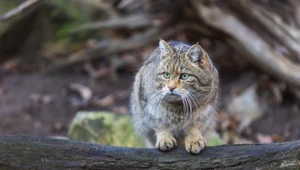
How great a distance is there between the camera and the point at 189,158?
3.47 m

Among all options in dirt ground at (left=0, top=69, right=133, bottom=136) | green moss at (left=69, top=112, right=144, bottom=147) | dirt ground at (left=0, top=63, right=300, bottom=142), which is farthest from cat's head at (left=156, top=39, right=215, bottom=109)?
dirt ground at (left=0, top=69, right=133, bottom=136)

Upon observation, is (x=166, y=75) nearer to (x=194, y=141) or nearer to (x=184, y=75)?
(x=184, y=75)

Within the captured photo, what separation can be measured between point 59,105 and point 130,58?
1657 millimetres

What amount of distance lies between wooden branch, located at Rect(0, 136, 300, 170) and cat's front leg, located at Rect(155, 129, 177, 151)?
180 millimetres

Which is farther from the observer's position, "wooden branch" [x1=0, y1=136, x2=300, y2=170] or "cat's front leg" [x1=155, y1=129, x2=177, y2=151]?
"cat's front leg" [x1=155, y1=129, x2=177, y2=151]

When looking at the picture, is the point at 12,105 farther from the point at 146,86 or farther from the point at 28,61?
the point at 146,86

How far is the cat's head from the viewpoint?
381 centimetres

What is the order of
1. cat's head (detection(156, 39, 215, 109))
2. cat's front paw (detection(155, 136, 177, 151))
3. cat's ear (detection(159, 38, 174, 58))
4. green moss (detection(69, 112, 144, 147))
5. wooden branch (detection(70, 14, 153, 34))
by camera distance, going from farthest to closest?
1. wooden branch (detection(70, 14, 153, 34))
2. green moss (detection(69, 112, 144, 147))
3. cat's ear (detection(159, 38, 174, 58))
4. cat's head (detection(156, 39, 215, 109))
5. cat's front paw (detection(155, 136, 177, 151))

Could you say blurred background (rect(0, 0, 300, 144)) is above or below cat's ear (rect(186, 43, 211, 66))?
above

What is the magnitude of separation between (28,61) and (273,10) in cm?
425

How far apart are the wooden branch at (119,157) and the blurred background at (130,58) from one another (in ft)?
8.83

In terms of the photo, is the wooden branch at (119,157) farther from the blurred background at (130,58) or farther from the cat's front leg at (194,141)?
the blurred background at (130,58)

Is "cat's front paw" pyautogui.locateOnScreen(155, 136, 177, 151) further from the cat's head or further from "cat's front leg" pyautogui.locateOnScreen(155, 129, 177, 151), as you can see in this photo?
the cat's head

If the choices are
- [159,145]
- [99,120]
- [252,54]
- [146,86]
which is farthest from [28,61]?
[159,145]
